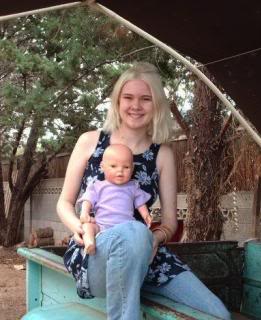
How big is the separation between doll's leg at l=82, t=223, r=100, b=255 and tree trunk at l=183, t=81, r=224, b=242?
4.17 m

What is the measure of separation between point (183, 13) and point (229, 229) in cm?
483

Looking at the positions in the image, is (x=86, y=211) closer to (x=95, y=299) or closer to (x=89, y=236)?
(x=89, y=236)

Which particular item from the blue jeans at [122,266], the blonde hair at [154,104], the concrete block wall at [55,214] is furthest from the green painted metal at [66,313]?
the concrete block wall at [55,214]

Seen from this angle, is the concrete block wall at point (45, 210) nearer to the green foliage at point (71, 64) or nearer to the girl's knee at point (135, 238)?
the green foliage at point (71, 64)

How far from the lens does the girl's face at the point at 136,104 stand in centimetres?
258

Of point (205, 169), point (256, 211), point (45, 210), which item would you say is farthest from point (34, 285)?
point (45, 210)

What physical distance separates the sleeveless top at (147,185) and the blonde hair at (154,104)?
53 millimetres

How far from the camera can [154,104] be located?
261cm

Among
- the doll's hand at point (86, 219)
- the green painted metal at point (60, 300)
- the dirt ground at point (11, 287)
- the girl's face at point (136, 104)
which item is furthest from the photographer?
the dirt ground at point (11, 287)

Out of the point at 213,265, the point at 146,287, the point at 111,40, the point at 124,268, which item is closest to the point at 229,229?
the point at 111,40

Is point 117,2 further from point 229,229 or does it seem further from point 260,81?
point 229,229

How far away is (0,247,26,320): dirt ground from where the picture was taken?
6884mm

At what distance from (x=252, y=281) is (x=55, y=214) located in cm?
903

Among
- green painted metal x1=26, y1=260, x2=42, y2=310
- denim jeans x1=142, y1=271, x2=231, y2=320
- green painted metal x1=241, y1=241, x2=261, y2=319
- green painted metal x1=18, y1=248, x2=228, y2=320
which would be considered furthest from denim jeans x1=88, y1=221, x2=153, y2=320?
green painted metal x1=241, y1=241, x2=261, y2=319
